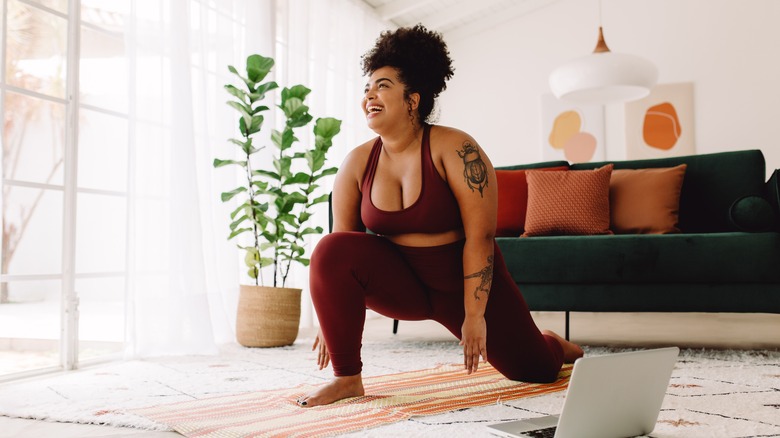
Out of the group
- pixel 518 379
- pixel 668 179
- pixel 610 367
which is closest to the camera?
pixel 610 367

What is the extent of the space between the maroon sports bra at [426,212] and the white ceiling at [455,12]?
387cm

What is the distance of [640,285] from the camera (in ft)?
8.45

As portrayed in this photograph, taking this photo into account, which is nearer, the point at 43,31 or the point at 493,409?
the point at 493,409

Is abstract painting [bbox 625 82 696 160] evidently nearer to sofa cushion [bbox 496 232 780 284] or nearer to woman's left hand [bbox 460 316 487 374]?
sofa cushion [bbox 496 232 780 284]

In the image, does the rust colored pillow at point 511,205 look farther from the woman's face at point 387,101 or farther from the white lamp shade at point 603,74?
the woman's face at point 387,101

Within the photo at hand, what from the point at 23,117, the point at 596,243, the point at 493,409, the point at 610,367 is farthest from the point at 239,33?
the point at 610,367

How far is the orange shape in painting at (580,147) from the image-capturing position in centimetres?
535

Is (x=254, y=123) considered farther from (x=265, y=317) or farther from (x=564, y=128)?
(x=564, y=128)

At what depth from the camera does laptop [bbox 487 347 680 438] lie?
110 cm

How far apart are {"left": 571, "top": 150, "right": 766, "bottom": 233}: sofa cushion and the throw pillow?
390mm

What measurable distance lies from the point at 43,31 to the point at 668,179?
274cm

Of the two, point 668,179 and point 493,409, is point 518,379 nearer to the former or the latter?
point 493,409

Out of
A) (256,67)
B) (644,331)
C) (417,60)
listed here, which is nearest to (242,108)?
(256,67)

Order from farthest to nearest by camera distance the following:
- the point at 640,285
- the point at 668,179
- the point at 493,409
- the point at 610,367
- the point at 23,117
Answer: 1. the point at 668,179
2. the point at 640,285
3. the point at 23,117
4. the point at 493,409
5. the point at 610,367
